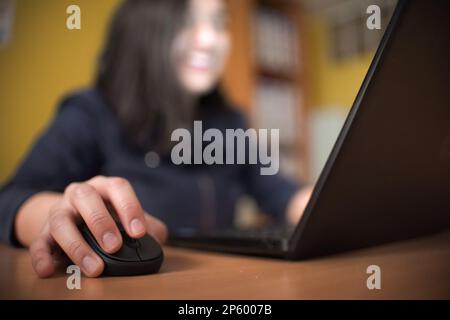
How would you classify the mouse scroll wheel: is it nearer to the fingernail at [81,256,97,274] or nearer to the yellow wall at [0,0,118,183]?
the fingernail at [81,256,97,274]

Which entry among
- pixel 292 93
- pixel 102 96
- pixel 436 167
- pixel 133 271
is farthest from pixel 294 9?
pixel 133 271

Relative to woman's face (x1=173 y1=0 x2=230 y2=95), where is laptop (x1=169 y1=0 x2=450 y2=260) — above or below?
below

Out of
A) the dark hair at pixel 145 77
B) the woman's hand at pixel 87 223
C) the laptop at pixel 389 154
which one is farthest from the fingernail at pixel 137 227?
the dark hair at pixel 145 77

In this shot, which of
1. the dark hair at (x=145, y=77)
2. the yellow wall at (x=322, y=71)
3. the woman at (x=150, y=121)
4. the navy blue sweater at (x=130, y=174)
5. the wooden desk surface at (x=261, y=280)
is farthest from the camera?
the yellow wall at (x=322, y=71)

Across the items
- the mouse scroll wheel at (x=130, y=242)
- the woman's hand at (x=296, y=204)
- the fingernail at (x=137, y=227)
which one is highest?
the fingernail at (x=137, y=227)

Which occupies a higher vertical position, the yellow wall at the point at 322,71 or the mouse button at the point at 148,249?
the yellow wall at the point at 322,71

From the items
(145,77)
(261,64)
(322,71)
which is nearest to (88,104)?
(145,77)

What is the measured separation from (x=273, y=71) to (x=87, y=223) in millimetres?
1904

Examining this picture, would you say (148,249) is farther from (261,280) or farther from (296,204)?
(296,204)

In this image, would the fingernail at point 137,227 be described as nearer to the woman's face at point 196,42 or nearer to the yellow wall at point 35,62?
the yellow wall at point 35,62

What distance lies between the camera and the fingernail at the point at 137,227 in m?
0.31

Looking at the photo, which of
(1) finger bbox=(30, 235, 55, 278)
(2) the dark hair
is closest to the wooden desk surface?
(1) finger bbox=(30, 235, 55, 278)

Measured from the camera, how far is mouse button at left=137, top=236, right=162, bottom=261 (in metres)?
0.31

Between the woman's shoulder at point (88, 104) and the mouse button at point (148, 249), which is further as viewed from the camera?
the woman's shoulder at point (88, 104)
